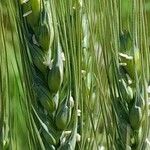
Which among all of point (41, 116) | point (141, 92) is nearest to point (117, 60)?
point (141, 92)

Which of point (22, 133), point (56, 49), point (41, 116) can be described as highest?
point (56, 49)

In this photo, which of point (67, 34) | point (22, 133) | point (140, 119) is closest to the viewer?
point (67, 34)

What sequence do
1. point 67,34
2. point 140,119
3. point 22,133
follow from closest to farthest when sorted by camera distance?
1. point 67,34
2. point 140,119
3. point 22,133

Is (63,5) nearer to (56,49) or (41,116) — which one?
(56,49)

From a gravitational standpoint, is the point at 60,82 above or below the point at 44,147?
above

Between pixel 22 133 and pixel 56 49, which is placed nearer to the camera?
pixel 56 49

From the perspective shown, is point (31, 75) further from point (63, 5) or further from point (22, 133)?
point (22, 133)

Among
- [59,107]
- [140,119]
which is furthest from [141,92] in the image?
[59,107]
